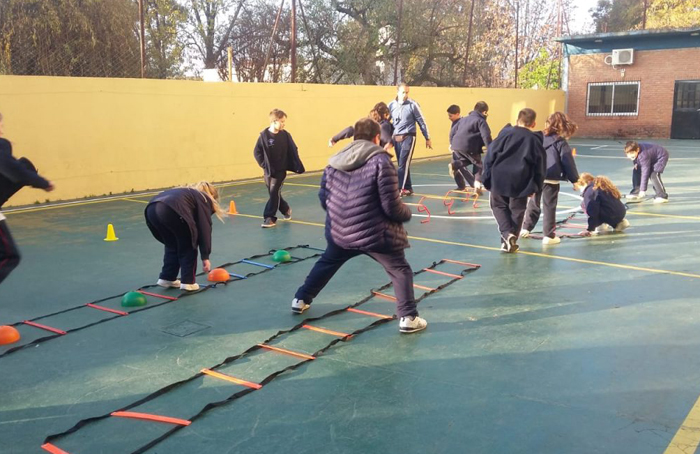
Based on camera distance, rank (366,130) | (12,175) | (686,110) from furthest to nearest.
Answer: (686,110) → (366,130) → (12,175)

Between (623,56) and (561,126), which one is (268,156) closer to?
(561,126)

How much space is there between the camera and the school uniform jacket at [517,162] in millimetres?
6816

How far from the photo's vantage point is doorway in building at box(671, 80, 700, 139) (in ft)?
84.5

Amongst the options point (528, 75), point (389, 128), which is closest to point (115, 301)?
point (389, 128)

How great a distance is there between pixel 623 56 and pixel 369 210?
84.1 ft

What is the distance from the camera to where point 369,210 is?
4.58 metres

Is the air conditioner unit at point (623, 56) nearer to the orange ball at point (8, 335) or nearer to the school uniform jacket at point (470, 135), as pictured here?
the school uniform jacket at point (470, 135)

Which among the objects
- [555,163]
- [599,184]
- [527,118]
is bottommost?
[599,184]

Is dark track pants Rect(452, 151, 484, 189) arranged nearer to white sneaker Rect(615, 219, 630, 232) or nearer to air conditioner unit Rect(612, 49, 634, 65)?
white sneaker Rect(615, 219, 630, 232)

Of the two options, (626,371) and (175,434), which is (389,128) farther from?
(175,434)

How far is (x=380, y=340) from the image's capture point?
4.67m

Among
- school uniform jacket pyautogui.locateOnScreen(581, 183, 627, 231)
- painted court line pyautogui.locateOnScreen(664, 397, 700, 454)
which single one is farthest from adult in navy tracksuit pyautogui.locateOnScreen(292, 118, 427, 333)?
school uniform jacket pyautogui.locateOnScreen(581, 183, 627, 231)

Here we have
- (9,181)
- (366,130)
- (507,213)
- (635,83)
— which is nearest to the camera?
(9,181)

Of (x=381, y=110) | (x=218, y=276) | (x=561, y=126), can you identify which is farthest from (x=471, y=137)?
(x=218, y=276)
